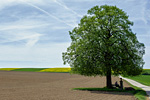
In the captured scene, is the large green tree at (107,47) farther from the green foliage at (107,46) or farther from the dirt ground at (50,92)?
the dirt ground at (50,92)

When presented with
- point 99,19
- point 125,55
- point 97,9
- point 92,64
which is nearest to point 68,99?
point 92,64

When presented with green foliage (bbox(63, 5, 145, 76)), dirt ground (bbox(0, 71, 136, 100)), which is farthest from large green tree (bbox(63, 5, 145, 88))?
dirt ground (bbox(0, 71, 136, 100))

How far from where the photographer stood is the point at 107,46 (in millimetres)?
27656

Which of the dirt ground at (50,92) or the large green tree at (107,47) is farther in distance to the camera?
the large green tree at (107,47)

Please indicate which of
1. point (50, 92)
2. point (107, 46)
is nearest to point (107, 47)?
point (107, 46)

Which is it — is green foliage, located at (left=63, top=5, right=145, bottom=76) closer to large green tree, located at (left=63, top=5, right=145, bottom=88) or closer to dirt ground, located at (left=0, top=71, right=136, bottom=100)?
large green tree, located at (left=63, top=5, right=145, bottom=88)

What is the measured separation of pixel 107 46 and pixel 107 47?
0.53ft

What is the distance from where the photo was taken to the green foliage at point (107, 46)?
2788 cm

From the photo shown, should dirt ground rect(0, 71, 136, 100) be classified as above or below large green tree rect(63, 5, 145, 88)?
below

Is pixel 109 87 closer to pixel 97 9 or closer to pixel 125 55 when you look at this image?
pixel 125 55

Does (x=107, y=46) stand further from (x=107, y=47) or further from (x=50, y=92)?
(x=50, y=92)

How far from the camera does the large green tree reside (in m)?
27.9

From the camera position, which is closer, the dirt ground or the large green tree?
the dirt ground

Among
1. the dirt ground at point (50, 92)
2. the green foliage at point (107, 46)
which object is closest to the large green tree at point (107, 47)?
the green foliage at point (107, 46)
